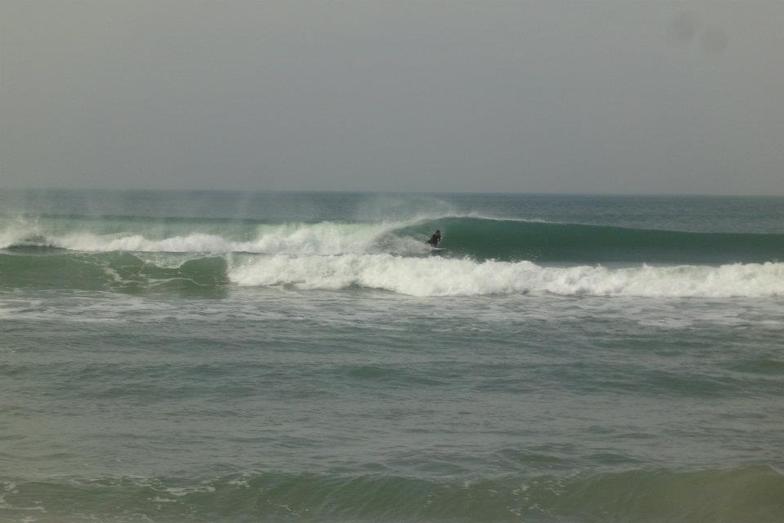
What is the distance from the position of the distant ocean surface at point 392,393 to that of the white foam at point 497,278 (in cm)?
7

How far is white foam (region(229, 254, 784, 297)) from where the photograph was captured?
17.8 metres

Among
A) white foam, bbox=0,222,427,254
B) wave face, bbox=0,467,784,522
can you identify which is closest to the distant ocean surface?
wave face, bbox=0,467,784,522

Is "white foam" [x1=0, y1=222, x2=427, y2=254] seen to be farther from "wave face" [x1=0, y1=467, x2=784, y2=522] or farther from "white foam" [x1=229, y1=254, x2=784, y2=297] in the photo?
"wave face" [x1=0, y1=467, x2=784, y2=522]

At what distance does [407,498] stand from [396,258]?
13226mm

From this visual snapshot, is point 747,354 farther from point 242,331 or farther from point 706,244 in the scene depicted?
point 706,244

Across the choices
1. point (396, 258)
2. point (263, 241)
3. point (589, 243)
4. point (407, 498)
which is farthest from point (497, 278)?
point (407, 498)

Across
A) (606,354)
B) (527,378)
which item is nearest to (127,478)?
(527,378)

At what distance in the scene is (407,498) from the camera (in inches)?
252

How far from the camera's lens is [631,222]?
62.8 m

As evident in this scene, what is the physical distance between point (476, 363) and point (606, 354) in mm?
1940

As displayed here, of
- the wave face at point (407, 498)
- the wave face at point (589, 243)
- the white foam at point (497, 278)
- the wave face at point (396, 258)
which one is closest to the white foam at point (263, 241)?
the wave face at point (396, 258)

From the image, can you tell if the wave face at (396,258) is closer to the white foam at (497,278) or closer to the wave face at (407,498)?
the white foam at (497,278)

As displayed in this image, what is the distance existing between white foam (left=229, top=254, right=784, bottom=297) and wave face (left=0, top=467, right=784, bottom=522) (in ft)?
35.4

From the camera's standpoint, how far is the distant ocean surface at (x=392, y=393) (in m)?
6.45
